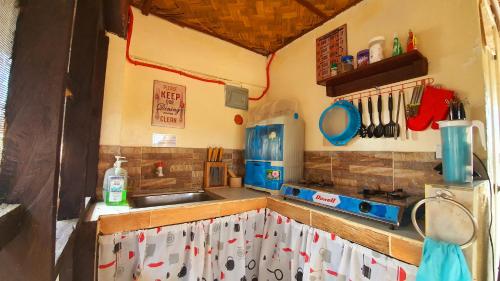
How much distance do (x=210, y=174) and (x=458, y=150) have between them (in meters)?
1.65

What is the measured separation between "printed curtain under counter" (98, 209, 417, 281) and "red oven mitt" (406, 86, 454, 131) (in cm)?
76

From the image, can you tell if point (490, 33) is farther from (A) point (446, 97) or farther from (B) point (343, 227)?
(B) point (343, 227)

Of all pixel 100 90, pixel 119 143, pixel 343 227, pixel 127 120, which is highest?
pixel 100 90

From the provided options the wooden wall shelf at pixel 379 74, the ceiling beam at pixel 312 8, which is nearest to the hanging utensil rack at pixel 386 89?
the wooden wall shelf at pixel 379 74

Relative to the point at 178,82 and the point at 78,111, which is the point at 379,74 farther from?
the point at 78,111

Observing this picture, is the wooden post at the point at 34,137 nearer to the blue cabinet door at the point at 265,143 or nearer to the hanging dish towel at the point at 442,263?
the hanging dish towel at the point at 442,263

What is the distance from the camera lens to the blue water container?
842 millimetres

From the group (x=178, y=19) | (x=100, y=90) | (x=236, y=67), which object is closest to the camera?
(x=100, y=90)

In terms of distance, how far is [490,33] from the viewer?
114 cm

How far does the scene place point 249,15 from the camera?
6.00 feet

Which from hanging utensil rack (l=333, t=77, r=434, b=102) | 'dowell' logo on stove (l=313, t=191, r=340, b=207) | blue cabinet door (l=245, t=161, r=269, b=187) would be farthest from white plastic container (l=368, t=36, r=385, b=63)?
blue cabinet door (l=245, t=161, r=269, b=187)

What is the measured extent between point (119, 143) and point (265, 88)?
60.5 inches

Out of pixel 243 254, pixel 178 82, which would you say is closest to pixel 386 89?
pixel 243 254

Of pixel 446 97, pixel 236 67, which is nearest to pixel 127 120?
pixel 236 67
